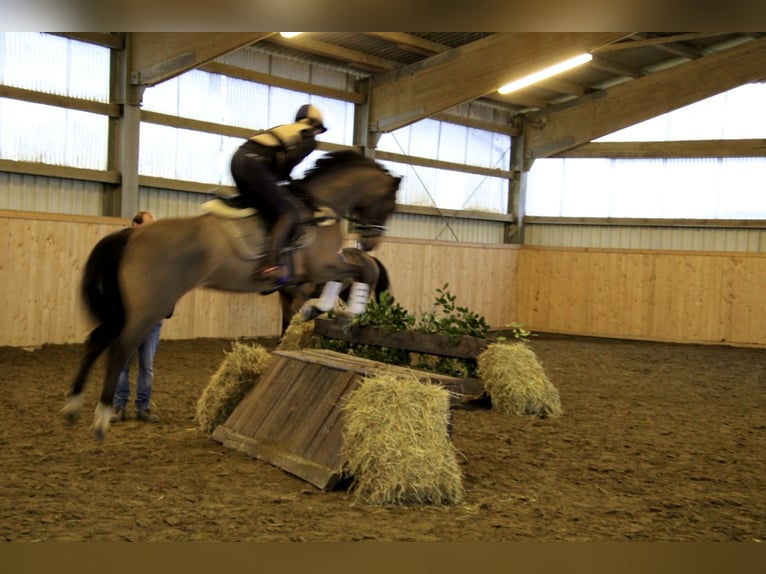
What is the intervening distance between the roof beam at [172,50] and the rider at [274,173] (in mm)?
6067

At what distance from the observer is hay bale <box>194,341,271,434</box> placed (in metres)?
6.45

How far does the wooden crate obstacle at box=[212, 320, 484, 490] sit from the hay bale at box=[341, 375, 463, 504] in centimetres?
22

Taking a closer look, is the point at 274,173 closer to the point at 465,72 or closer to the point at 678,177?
the point at 465,72

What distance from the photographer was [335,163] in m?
5.54

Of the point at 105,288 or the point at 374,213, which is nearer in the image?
the point at 105,288

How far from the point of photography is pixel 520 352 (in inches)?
319

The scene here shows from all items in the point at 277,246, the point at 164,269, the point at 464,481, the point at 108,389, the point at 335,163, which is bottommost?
the point at 464,481

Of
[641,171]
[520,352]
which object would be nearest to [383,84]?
[641,171]

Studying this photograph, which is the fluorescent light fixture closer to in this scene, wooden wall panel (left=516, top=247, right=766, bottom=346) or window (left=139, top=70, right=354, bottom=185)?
window (left=139, top=70, right=354, bottom=185)

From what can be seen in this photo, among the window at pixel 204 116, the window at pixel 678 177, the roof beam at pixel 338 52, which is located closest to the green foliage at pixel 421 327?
the window at pixel 204 116

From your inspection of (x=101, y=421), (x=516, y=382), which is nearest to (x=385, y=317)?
(x=516, y=382)

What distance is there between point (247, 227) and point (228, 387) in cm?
196

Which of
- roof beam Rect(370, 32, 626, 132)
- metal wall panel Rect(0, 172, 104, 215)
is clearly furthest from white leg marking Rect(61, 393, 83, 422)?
roof beam Rect(370, 32, 626, 132)

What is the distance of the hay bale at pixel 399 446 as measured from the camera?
4.67 meters
